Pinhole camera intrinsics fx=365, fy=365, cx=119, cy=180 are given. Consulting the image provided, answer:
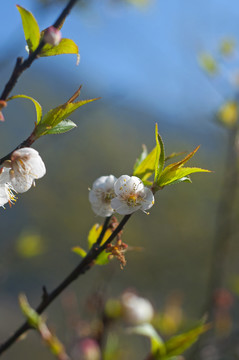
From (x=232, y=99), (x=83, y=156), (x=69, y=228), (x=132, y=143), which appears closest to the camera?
(x=232, y=99)

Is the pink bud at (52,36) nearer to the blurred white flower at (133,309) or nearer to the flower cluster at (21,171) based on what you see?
the flower cluster at (21,171)

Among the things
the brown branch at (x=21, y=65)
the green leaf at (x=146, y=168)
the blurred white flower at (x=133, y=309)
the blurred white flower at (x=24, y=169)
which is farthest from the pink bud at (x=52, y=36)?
the blurred white flower at (x=133, y=309)

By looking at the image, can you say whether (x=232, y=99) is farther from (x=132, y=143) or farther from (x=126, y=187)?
(x=132, y=143)

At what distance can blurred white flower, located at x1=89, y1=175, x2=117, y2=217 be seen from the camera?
1.94ft

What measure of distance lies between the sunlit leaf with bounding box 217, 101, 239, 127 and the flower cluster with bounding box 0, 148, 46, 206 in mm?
1531

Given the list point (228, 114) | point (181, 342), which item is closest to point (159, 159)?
point (181, 342)

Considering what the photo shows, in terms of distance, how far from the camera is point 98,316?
1037 mm

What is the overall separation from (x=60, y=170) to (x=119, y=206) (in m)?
7.52

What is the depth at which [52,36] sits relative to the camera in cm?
47

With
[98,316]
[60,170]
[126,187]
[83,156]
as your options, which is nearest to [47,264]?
[60,170]

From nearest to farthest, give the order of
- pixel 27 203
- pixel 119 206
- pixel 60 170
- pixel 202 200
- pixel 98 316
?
1. pixel 119 206
2. pixel 98 316
3. pixel 202 200
4. pixel 27 203
5. pixel 60 170

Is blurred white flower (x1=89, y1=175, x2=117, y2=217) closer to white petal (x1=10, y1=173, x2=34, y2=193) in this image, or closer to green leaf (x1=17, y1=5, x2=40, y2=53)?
white petal (x1=10, y1=173, x2=34, y2=193)

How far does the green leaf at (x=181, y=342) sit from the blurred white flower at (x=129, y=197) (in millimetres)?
288

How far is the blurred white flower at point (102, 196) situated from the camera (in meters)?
0.59
